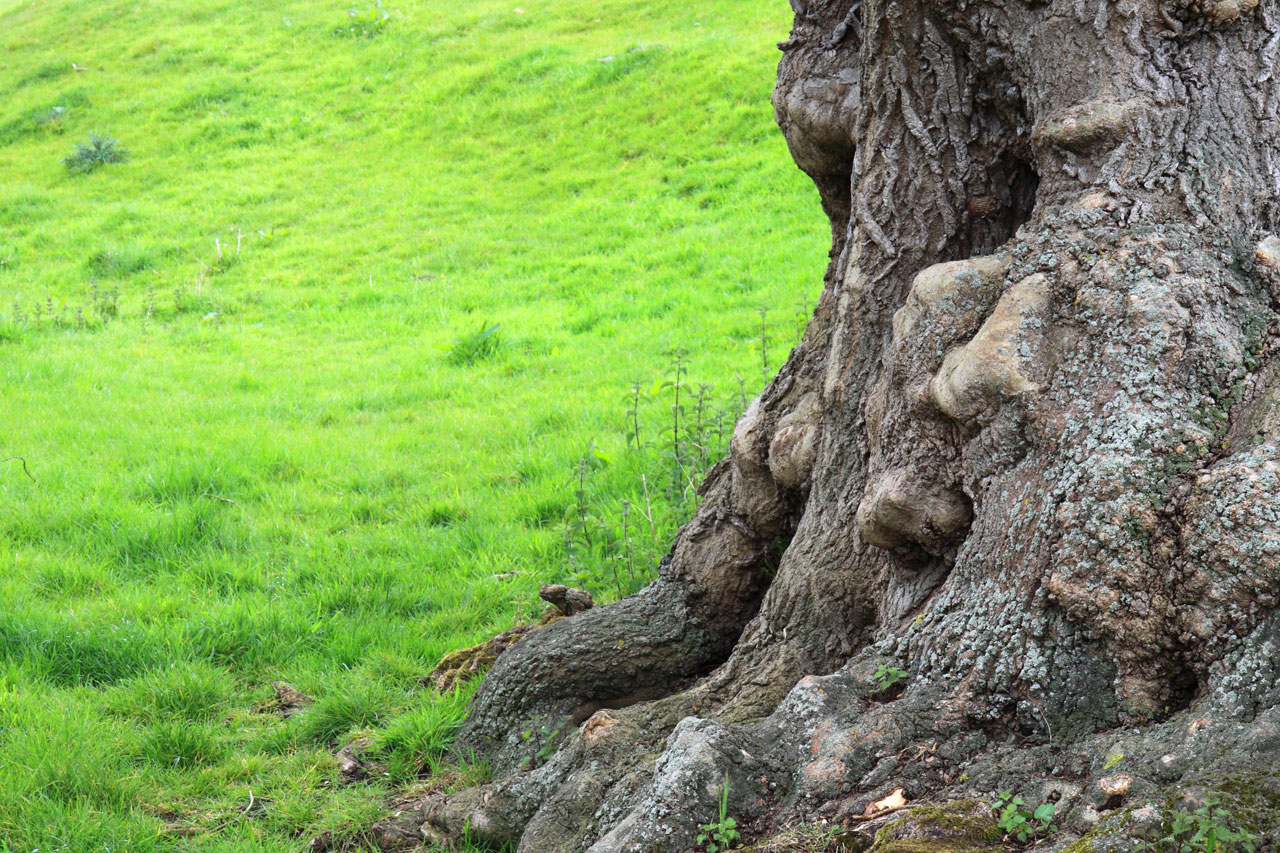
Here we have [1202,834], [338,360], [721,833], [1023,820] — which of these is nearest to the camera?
[1202,834]

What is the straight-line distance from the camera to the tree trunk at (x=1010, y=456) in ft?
6.75

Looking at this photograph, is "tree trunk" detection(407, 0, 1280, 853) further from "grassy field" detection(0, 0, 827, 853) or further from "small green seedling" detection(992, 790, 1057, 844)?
"grassy field" detection(0, 0, 827, 853)

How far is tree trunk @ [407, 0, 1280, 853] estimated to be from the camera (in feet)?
6.75

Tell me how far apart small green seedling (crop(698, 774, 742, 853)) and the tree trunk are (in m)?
0.03

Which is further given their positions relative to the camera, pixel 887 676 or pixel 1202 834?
pixel 887 676

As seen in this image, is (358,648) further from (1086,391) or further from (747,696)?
(1086,391)

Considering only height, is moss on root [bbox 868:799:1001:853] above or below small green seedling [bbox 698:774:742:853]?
above

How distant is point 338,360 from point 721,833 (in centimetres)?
864

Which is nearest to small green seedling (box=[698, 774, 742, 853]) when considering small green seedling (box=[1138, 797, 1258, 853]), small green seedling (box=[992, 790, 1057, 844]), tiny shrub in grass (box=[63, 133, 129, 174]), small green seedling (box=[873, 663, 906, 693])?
small green seedling (box=[873, 663, 906, 693])

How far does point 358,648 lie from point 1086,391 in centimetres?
350

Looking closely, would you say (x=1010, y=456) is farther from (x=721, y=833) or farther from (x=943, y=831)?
(x=721, y=833)

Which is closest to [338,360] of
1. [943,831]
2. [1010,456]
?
[1010,456]

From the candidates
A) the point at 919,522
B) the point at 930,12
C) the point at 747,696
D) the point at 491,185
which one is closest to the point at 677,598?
the point at 747,696

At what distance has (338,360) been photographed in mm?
10102
